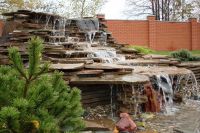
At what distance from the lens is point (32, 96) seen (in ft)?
8.81

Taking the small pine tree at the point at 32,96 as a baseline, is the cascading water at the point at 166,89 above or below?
below

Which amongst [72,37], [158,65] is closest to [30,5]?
[72,37]

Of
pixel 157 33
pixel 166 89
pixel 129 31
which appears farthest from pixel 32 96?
pixel 157 33

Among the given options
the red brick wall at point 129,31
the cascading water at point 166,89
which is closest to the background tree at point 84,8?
the red brick wall at point 129,31

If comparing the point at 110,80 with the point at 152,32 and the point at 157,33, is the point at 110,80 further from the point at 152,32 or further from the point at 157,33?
the point at 157,33

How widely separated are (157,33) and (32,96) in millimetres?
22264

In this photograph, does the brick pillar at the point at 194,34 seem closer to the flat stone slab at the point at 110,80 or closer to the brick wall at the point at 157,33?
the brick wall at the point at 157,33

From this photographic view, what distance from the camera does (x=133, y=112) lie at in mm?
7707

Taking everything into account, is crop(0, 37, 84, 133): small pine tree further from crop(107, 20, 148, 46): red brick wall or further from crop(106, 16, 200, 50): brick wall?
crop(107, 20, 148, 46): red brick wall

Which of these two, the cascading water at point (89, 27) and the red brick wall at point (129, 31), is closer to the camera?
the cascading water at point (89, 27)

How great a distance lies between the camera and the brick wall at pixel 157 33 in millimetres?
23672

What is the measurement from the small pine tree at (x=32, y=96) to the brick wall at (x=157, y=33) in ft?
67.2

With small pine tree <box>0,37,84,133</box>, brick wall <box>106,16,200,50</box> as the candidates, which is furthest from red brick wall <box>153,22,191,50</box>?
small pine tree <box>0,37,84,133</box>

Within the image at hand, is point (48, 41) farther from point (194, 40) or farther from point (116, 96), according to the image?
point (194, 40)
